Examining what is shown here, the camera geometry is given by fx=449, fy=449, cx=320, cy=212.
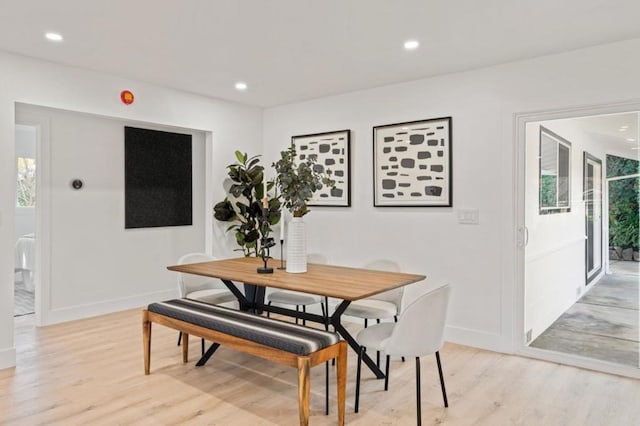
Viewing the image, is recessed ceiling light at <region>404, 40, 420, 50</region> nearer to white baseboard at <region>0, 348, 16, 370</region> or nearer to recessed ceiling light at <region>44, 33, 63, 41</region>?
recessed ceiling light at <region>44, 33, 63, 41</region>

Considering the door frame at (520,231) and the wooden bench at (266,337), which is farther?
the door frame at (520,231)

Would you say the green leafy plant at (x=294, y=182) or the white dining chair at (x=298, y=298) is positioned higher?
the green leafy plant at (x=294, y=182)

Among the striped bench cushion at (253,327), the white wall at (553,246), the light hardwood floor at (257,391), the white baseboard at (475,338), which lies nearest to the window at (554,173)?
the white wall at (553,246)

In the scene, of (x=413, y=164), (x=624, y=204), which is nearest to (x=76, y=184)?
(x=413, y=164)

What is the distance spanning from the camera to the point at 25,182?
6.99 metres

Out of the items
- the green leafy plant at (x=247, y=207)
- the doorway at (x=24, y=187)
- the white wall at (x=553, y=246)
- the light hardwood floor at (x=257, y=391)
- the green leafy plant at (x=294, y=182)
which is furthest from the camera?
the doorway at (x=24, y=187)

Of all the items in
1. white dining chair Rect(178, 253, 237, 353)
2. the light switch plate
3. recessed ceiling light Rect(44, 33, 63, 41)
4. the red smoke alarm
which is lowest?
white dining chair Rect(178, 253, 237, 353)

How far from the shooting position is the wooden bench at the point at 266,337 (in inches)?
95.4

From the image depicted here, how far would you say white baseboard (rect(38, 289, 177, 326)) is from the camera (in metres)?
4.53

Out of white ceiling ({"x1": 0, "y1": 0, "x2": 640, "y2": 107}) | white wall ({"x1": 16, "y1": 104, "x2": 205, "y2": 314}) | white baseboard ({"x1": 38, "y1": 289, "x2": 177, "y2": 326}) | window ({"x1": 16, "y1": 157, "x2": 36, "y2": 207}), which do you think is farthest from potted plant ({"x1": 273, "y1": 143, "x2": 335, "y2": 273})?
window ({"x1": 16, "y1": 157, "x2": 36, "y2": 207})

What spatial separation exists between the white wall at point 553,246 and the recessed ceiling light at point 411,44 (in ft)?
3.98

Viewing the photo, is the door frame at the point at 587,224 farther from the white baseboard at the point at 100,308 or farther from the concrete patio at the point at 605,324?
the white baseboard at the point at 100,308

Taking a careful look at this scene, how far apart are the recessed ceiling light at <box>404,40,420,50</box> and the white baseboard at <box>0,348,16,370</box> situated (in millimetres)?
3836

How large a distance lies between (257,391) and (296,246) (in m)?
1.03
